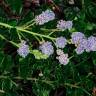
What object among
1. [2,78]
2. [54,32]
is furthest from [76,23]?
[2,78]

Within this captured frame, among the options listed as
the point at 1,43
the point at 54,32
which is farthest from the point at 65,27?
the point at 1,43

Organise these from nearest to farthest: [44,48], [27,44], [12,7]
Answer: [44,48] < [27,44] < [12,7]

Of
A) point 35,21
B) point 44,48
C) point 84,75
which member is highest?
point 35,21

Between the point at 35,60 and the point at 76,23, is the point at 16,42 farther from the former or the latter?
the point at 76,23

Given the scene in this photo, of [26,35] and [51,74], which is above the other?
[26,35]

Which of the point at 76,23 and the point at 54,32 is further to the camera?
the point at 76,23

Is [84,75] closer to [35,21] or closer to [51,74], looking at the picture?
[51,74]

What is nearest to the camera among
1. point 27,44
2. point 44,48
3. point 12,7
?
point 44,48
